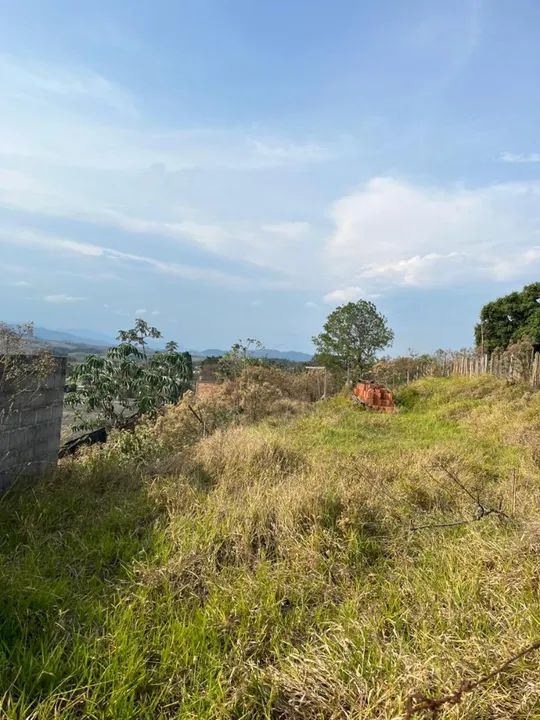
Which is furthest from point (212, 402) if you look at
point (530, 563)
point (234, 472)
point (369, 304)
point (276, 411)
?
point (369, 304)

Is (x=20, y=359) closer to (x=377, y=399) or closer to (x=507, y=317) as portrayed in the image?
(x=377, y=399)

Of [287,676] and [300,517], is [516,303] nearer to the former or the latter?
[300,517]

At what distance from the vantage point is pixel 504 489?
435 cm

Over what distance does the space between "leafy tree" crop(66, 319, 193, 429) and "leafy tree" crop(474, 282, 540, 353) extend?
1336 centimetres

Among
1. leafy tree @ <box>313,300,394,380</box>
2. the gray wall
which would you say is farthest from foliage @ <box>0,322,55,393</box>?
leafy tree @ <box>313,300,394,380</box>

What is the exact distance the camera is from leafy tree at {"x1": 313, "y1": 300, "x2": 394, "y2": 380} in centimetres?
1866

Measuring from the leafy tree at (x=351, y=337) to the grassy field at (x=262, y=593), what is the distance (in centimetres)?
1381

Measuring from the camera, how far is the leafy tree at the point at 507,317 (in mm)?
18438

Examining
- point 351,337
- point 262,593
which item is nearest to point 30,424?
point 262,593

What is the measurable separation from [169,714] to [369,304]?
18302 mm

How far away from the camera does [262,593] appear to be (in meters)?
2.57

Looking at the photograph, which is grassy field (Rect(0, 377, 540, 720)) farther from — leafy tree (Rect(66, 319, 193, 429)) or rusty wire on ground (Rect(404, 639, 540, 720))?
leafy tree (Rect(66, 319, 193, 429))

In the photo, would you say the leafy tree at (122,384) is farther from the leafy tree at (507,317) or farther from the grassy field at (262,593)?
the leafy tree at (507,317)

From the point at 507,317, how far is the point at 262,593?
63.8 feet
